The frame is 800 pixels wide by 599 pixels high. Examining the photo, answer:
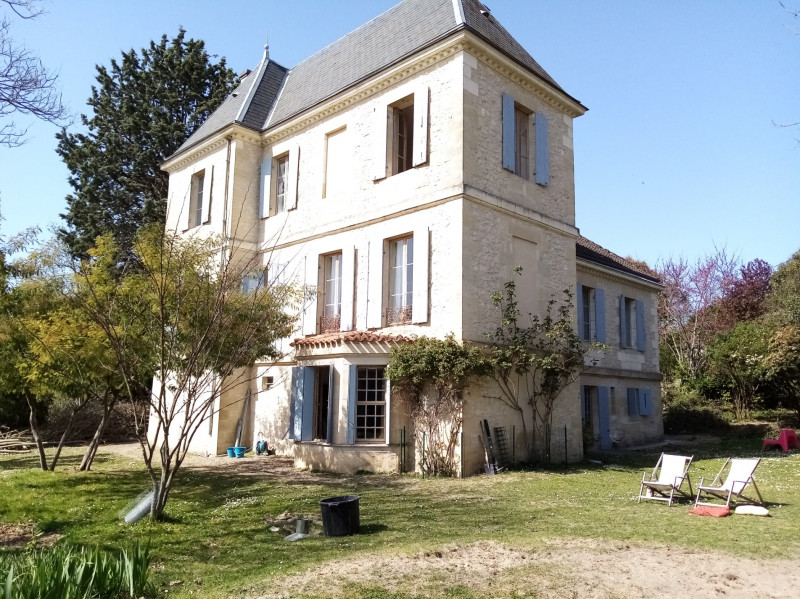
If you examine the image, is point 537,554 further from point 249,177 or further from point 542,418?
point 249,177

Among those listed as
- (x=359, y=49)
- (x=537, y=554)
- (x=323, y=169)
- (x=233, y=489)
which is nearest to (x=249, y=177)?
(x=323, y=169)

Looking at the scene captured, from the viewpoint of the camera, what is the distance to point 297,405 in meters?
13.8

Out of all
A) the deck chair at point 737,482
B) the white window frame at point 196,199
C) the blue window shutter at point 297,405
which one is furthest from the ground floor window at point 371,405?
the white window frame at point 196,199

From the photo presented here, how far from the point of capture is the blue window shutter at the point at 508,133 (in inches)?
545

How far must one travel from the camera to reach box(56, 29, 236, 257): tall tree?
26219mm

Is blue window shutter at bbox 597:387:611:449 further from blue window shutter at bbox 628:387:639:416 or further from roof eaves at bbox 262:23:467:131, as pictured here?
roof eaves at bbox 262:23:467:131

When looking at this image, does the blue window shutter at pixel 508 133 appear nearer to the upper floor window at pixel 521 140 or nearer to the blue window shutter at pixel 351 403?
the upper floor window at pixel 521 140

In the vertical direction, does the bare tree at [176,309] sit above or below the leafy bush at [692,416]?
above

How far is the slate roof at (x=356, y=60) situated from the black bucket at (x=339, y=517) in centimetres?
999

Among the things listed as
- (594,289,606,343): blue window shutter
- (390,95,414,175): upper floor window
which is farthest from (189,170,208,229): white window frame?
(594,289,606,343): blue window shutter

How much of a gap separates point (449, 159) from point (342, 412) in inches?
227

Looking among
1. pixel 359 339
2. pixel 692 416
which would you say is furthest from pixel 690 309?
pixel 359 339

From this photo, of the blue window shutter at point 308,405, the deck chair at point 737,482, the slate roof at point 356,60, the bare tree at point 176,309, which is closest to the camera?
the deck chair at point 737,482

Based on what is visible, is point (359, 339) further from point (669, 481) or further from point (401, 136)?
point (669, 481)
